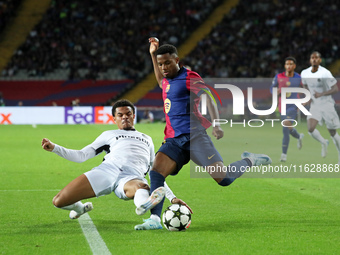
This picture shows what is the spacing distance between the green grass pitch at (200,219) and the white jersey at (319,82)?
243 cm

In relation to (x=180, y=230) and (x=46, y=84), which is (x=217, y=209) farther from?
(x=46, y=84)

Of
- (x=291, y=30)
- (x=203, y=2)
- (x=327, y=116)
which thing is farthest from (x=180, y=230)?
(x=203, y=2)

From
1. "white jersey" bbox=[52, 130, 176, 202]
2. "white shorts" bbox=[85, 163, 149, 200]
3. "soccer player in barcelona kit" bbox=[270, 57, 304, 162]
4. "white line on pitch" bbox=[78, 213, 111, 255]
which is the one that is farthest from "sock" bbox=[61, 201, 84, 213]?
"soccer player in barcelona kit" bbox=[270, 57, 304, 162]

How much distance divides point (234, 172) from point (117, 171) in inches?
49.3

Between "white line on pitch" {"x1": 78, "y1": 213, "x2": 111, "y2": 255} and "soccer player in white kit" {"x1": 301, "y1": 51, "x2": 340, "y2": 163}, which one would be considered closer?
"white line on pitch" {"x1": 78, "y1": 213, "x2": 111, "y2": 255}

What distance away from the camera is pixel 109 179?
5.95 meters

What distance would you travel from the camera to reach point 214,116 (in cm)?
595

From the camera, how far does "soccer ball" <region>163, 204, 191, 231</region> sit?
5453mm

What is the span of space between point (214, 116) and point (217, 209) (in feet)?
4.49

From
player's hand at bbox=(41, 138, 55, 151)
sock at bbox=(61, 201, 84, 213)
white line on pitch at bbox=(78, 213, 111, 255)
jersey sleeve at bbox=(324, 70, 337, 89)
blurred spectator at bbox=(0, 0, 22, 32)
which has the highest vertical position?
blurred spectator at bbox=(0, 0, 22, 32)

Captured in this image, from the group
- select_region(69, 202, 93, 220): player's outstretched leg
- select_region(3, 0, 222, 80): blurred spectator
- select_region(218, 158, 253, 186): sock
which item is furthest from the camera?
select_region(3, 0, 222, 80): blurred spectator

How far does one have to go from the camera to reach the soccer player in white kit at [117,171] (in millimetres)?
5660

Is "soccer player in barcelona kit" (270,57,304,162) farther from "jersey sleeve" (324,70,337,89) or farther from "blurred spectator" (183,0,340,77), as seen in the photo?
"blurred spectator" (183,0,340,77)

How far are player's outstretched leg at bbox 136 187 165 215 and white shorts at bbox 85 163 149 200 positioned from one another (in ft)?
2.09
